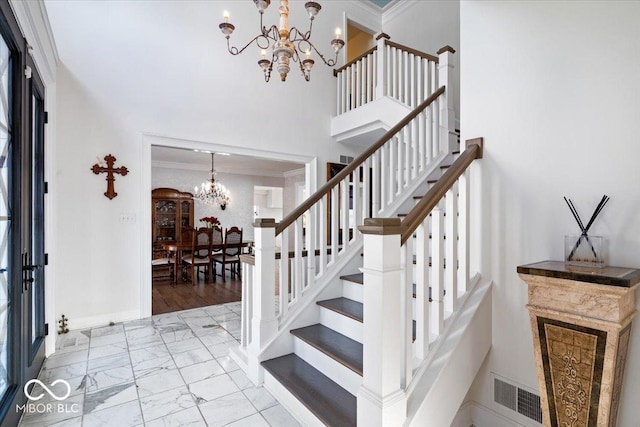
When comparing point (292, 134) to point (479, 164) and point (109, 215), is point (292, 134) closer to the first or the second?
point (109, 215)

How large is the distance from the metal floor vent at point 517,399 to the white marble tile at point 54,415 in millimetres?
2508

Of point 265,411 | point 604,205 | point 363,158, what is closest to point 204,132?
point 363,158

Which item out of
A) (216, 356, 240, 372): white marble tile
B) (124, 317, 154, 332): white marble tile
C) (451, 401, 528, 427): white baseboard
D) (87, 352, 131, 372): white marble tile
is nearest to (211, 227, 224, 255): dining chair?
(124, 317, 154, 332): white marble tile

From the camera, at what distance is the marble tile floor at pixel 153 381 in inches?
75.2

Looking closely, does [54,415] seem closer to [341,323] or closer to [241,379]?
[241,379]

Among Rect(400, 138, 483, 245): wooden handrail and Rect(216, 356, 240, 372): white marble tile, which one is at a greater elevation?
Rect(400, 138, 483, 245): wooden handrail

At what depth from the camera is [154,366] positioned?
254 cm

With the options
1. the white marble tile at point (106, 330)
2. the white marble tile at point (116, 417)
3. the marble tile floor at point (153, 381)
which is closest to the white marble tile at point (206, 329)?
the marble tile floor at point (153, 381)

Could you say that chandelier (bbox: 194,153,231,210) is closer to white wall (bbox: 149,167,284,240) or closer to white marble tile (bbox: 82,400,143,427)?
white wall (bbox: 149,167,284,240)

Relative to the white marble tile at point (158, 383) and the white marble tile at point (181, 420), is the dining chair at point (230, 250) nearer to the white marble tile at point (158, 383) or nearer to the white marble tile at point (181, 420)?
the white marble tile at point (158, 383)

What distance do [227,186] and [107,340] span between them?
580 cm

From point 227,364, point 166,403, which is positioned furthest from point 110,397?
point 227,364

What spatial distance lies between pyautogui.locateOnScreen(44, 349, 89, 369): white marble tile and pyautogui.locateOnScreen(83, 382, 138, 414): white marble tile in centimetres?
68

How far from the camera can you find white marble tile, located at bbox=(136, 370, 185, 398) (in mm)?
2195
